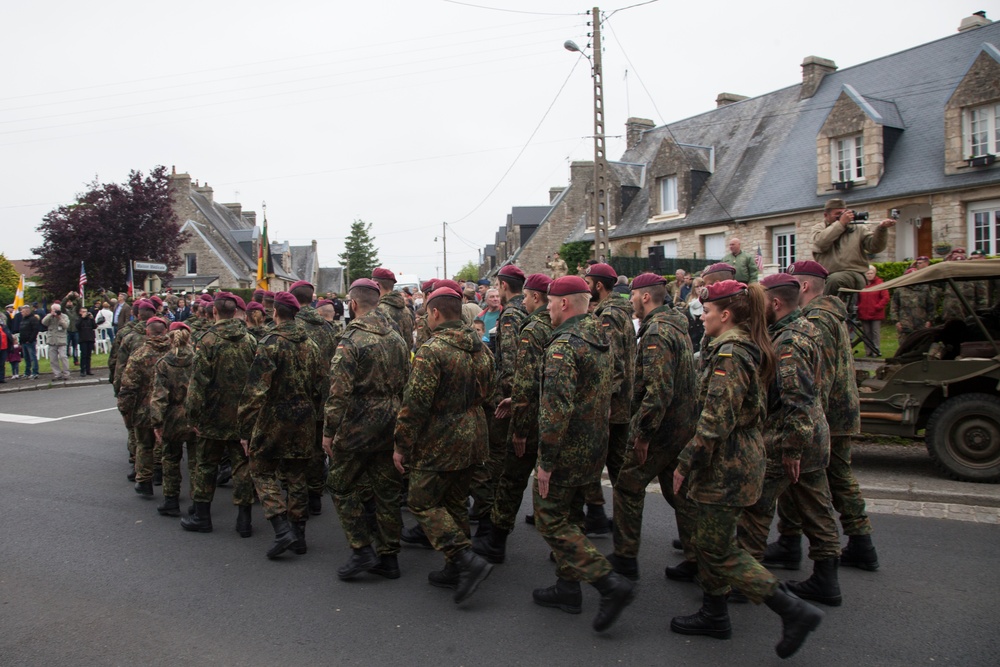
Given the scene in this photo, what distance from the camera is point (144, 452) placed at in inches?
291

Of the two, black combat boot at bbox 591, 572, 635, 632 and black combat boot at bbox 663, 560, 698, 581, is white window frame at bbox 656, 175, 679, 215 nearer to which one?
black combat boot at bbox 663, 560, 698, 581

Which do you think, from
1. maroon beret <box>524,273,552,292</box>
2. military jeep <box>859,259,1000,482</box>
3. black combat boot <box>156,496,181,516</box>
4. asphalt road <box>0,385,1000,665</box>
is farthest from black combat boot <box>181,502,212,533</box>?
military jeep <box>859,259,1000,482</box>

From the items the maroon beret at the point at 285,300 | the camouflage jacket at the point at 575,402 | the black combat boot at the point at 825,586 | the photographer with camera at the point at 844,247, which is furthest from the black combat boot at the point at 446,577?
the photographer with camera at the point at 844,247

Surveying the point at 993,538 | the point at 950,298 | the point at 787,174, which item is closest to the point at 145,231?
the point at 787,174

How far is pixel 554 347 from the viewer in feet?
14.3

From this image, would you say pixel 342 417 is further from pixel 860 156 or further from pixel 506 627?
pixel 860 156

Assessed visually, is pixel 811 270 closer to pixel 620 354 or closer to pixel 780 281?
pixel 780 281

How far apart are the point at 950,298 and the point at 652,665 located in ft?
25.8

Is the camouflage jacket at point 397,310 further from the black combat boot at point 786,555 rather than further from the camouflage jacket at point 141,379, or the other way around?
the black combat boot at point 786,555

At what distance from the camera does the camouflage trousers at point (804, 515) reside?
450 cm

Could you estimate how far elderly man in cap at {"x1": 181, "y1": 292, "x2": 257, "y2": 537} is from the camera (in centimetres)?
615

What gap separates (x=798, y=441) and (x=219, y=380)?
15.6 feet

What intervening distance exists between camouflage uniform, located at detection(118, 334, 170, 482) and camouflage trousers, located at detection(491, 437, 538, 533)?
407cm

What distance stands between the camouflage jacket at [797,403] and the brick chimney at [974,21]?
25506 millimetres
